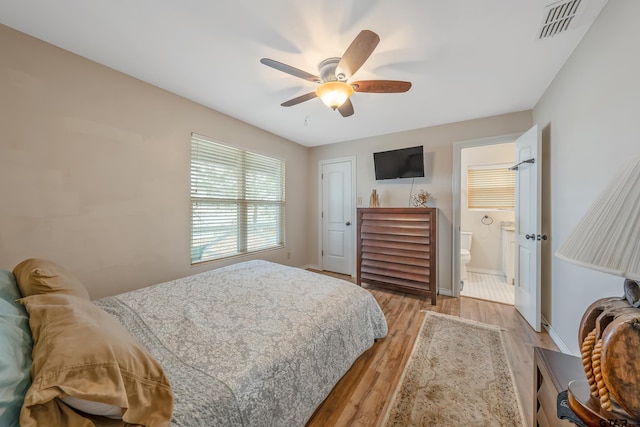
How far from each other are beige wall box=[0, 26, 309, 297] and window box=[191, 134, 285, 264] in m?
0.16

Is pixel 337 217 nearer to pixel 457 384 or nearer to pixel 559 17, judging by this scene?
pixel 457 384

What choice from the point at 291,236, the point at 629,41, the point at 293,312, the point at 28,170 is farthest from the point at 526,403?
the point at 28,170

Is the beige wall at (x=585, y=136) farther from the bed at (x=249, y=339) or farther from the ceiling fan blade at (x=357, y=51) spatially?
the bed at (x=249, y=339)

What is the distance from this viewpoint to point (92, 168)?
1924mm

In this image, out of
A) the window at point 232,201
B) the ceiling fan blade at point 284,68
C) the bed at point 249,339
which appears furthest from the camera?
the window at point 232,201

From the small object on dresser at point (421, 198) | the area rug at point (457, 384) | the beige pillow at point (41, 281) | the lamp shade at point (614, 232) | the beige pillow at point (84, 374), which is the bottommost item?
the area rug at point (457, 384)

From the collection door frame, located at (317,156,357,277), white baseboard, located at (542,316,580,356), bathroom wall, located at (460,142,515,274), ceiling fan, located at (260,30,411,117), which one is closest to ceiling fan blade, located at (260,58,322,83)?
ceiling fan, located at (260,30,411,117)

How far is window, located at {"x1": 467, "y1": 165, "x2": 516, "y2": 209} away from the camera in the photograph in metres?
4.04

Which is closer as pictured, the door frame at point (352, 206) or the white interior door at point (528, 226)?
the white interior door at point (528, 226)

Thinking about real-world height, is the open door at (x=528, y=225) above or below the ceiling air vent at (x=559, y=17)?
below

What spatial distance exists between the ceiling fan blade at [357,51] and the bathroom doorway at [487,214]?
3166 mm

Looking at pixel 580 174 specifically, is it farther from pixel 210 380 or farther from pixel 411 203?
pixel 210 380

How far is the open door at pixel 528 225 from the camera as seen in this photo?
86.6 inches

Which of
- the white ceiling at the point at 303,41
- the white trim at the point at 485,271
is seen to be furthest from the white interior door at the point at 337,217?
the white trim at the point at 485,271
